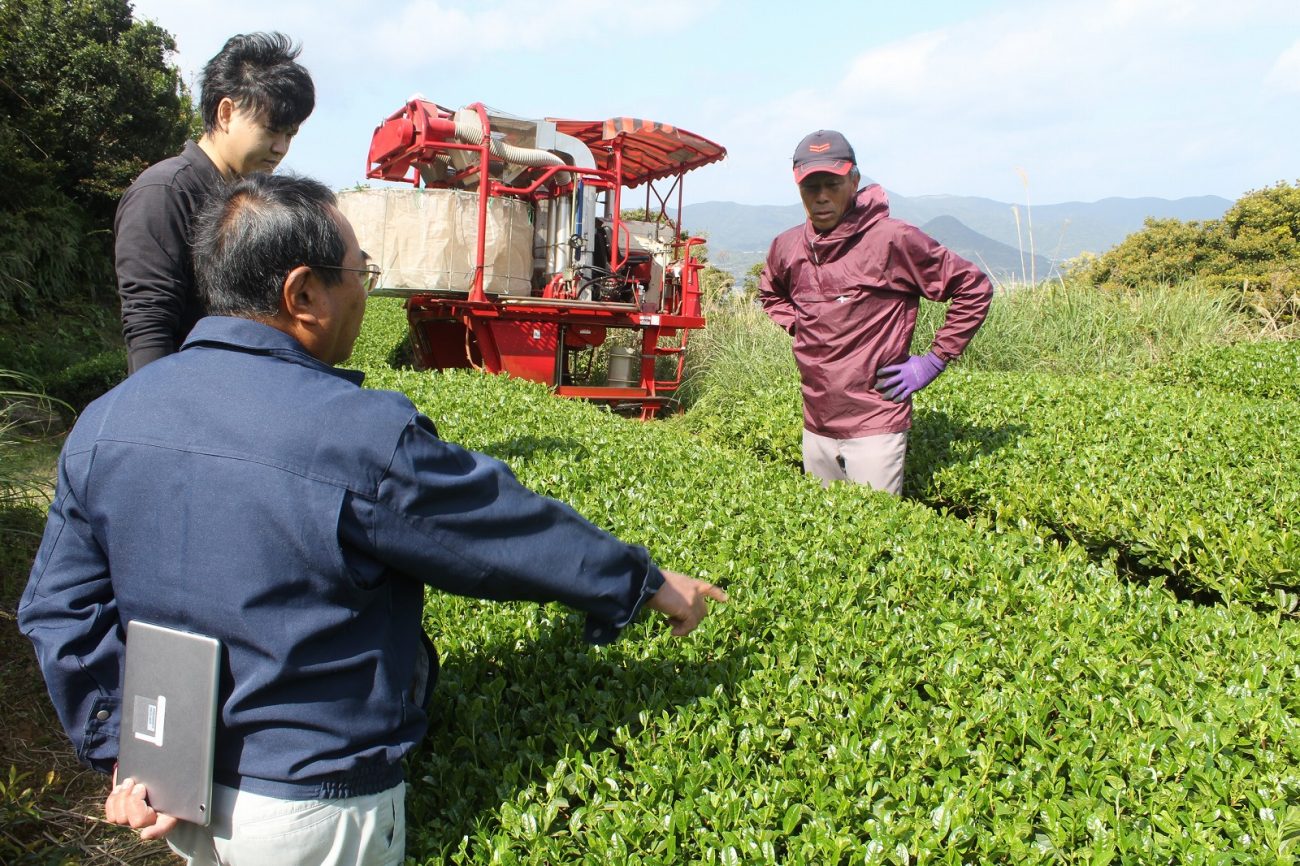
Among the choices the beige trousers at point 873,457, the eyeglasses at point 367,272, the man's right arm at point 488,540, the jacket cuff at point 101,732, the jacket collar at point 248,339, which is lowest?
the jacket cuff at point 101,732

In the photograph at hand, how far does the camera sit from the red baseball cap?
415 centimetres

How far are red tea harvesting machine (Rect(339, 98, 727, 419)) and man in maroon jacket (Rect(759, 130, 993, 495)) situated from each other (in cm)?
517

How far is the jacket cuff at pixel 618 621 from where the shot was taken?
1740 mm

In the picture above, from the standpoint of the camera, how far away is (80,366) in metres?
9.02

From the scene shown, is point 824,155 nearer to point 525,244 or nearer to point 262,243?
point 262,243

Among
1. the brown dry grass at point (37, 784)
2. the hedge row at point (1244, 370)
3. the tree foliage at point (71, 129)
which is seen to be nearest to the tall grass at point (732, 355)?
the hedge row at point (1244, 370)

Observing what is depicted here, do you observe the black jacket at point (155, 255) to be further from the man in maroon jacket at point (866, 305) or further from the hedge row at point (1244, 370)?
the hedge row at point (1244, 370)

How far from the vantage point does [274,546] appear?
1.46 metres

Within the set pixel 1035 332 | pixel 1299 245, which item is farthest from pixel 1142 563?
pixel 1299 245

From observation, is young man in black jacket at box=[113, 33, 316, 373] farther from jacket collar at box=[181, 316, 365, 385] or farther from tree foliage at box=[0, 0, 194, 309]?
tree foliage at box=[0, 0, 194, 309]

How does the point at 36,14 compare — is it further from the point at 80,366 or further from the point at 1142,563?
the point at 1142,563

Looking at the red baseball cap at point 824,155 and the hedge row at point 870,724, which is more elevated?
the red baseball cap at point 824,155

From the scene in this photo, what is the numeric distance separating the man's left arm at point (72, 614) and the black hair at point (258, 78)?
6.15 feet

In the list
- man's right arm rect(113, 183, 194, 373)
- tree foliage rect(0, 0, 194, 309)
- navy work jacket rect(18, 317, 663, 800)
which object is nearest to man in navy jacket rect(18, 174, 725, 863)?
navy work jacket rect(18, 317, 663, 800)
